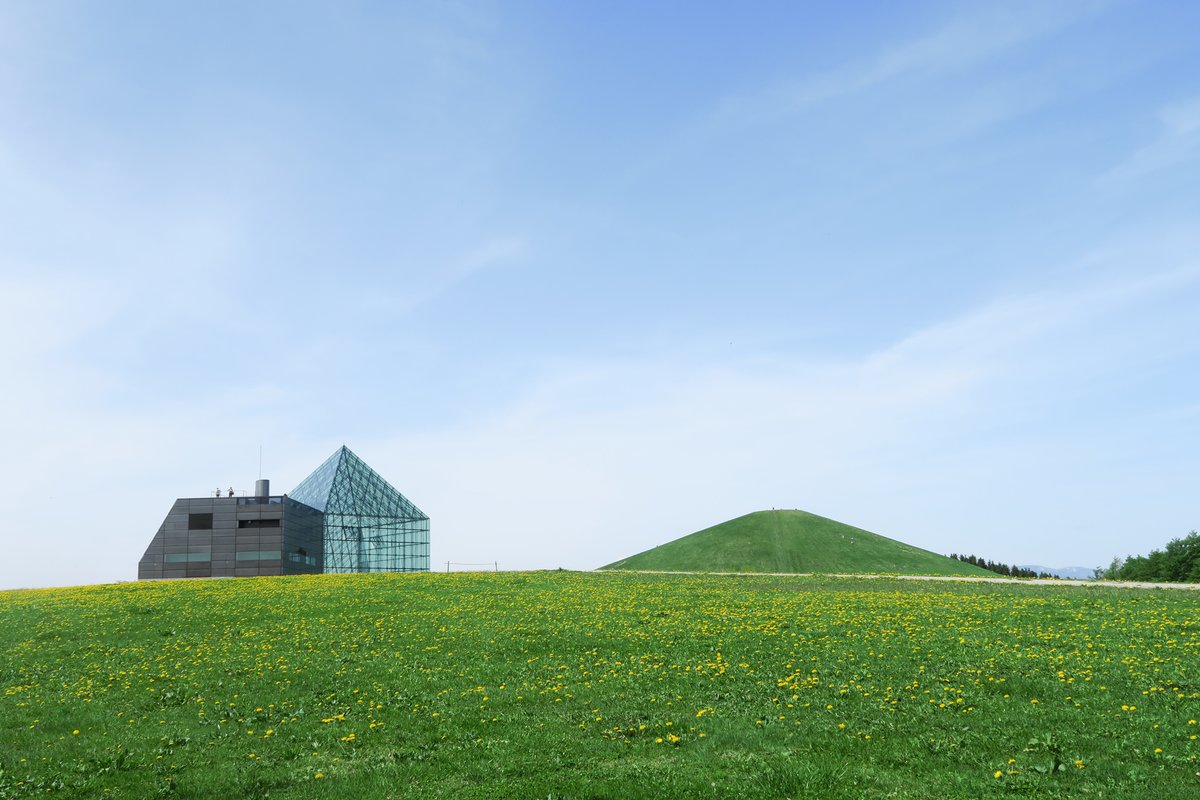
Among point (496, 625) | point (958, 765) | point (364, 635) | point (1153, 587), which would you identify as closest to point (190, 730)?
point (364, 635)

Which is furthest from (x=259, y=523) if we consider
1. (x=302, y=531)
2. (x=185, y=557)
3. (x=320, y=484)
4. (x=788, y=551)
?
(x=788, y=551)

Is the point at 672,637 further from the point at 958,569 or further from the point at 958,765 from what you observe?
the point at 958,569

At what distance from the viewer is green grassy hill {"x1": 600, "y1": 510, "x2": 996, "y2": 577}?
3524 inches

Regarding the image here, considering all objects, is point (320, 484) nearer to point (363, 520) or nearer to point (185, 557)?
point (363, 520)

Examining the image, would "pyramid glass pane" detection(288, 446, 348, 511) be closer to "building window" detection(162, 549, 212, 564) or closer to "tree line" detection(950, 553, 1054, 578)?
"building window" detection(162, 549, 212, 564)

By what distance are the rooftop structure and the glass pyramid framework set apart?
5.5 inches

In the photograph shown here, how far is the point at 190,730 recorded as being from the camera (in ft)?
59.2

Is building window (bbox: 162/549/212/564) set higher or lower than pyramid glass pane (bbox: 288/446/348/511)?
lower

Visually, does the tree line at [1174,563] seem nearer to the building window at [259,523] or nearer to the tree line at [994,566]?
the tree line at [994,566]

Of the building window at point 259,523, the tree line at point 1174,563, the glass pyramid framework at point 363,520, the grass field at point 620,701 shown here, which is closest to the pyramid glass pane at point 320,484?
the glass pyramid framework at point 363,520

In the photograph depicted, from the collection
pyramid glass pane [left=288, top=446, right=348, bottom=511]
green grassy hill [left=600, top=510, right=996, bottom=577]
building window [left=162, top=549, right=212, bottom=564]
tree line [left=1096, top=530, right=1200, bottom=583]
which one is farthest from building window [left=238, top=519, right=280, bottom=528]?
tree line [left=1096, top=530, right=1200, bottom=583]

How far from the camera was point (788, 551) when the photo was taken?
9694 cm

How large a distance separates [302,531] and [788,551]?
6202 cm

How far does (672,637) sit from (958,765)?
13.4 metres
